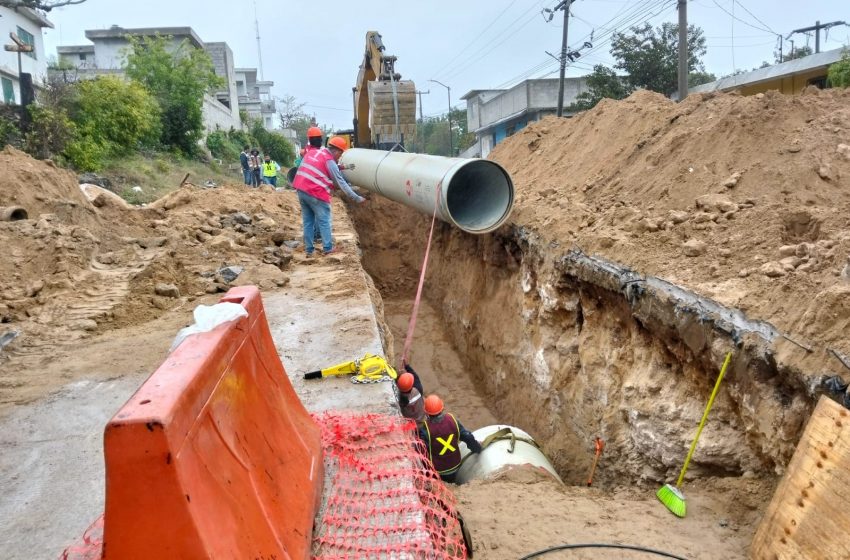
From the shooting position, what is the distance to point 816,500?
107 inches

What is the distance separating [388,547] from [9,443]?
8.47 ft

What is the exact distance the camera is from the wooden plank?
8.55 feet

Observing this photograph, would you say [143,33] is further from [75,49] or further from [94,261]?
[94,261]

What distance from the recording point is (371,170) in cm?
959

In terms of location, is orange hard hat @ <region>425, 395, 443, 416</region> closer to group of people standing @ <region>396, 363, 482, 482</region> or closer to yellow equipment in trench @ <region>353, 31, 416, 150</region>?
group of people standing @ <region>396, 363, 482, 482</region>

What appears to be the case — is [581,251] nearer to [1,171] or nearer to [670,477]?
[670,477]

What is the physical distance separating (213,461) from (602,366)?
13.2 ft

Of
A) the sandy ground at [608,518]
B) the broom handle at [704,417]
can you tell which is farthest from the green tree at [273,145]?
the broom handle at [704,417]

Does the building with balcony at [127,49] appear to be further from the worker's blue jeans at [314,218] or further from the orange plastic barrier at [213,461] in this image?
the orange plastic barrier at [213,461]

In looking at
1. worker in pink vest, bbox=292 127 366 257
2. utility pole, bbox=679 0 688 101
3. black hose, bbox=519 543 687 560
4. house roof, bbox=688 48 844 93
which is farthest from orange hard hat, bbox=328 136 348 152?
house roof, bbox=688 48 844 93

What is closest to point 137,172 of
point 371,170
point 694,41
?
point 371,170

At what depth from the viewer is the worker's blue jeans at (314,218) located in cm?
790

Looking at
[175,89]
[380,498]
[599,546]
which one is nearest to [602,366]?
[599,546]

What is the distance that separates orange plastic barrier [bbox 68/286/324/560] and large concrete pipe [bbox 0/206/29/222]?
6288mm
